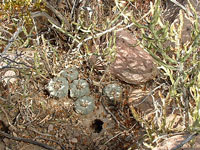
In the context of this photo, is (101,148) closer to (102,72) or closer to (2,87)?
(102,72)

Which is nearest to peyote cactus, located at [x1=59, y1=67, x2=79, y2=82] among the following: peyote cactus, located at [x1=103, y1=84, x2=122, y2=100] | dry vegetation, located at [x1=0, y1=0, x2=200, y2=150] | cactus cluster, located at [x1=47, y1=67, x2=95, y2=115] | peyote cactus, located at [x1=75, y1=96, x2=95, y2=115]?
cactus cluster, located at [x1=47, y1=67, x2=95, y2=115]

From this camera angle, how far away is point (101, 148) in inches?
125

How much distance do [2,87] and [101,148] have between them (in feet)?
5.47

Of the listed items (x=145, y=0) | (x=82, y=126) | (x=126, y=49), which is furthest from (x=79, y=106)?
(x=145, y=0)

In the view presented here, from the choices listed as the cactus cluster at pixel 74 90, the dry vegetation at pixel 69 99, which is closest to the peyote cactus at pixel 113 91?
the dry vegetation at pixel 69 99

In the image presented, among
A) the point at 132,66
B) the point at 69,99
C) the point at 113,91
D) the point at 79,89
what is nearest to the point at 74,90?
the point at 79,89

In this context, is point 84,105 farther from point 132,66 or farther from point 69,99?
point 132,66

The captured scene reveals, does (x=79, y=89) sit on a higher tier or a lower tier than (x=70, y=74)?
lower

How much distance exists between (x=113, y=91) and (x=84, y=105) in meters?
0.45

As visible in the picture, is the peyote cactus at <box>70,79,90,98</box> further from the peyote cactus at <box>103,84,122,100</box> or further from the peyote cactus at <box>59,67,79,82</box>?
the peyote cactus at <box>103,84,122,100</box>

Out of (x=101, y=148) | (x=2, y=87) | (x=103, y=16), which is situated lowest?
(x=101, y=148)

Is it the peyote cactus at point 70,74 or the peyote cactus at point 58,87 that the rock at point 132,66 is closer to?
the peyote cactus at point 70,74

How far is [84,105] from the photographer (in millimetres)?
3404

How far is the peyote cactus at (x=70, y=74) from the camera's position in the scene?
3.62 m
